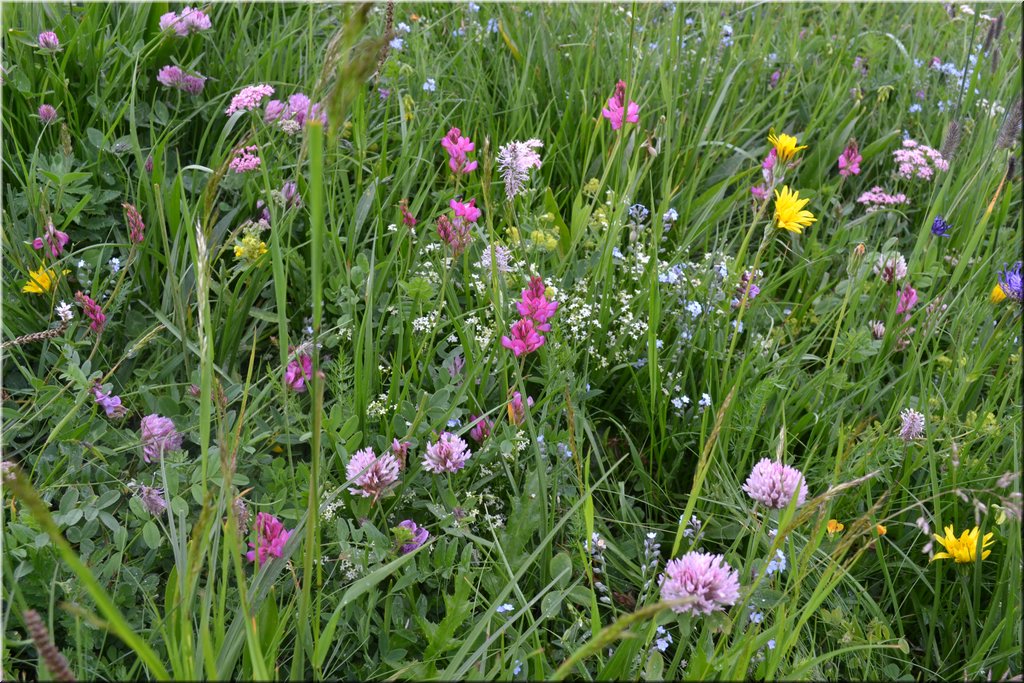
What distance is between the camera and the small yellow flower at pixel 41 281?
5.96 ft

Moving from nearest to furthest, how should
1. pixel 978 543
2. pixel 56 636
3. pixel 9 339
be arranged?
1. pixel 56 636
2. pixel 978 543
3. pixel 9 339

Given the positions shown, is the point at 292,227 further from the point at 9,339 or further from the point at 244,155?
the point at 9,339

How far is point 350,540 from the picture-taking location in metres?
1.48

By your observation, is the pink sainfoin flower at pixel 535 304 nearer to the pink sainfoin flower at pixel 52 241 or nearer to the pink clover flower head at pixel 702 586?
the pink clover flower head at pixel 702 586

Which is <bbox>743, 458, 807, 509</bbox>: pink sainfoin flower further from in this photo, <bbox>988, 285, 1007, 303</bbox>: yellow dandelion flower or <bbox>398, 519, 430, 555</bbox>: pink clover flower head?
<bbox>988, 285, 1007, 303</bbox>: yellow dandelion flower

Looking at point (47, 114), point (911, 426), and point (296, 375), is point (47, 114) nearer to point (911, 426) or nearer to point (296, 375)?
point (296, 375)

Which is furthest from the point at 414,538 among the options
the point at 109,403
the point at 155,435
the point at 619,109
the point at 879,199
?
the point at 879,199

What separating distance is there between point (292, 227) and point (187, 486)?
2.74ft

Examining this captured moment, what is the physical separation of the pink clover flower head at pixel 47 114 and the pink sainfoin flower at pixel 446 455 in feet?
4.46

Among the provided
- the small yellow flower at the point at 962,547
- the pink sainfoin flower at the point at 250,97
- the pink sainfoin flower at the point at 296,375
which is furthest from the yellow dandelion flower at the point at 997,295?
the pink sainfoin flower at the point at 250,97

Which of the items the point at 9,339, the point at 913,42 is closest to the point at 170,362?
the point at 9,339

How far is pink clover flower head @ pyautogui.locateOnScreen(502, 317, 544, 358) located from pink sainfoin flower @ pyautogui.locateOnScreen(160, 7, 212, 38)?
1.47 m

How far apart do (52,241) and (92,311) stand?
0.24 meters

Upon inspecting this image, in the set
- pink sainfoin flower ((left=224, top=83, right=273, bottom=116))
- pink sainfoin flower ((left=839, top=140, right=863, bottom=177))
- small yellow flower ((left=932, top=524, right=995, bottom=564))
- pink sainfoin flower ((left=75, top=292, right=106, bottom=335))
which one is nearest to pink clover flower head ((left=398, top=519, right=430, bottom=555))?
pink sainfoin flower ((left=75, top=292, right=106, bottom=335))
